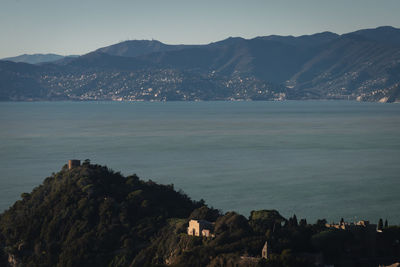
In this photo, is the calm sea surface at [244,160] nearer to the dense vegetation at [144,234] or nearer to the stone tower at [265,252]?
the dense vegetation at [144,234]

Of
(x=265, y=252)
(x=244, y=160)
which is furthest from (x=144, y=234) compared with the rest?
(x=244, y=160)

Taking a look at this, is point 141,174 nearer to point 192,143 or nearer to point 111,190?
point 111,190

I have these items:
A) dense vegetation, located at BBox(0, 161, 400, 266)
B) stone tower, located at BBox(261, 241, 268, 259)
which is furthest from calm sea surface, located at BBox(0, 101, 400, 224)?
stone tower, located at BBox(261, 241, 268, 259)

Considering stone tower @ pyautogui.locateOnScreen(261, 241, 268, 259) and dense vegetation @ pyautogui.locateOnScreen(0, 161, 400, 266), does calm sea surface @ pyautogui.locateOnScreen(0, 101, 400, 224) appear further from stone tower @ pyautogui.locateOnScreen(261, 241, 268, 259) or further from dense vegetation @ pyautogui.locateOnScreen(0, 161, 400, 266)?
stone tower @ pyautogui.locateOnScreen(261, 241, 268, 259)

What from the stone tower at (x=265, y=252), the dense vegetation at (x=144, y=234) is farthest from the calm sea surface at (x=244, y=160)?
the stone tower at (x=265, y=252)

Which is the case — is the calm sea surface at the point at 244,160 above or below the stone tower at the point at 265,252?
below
